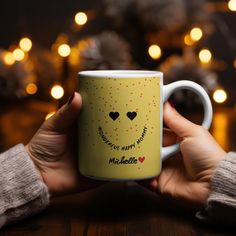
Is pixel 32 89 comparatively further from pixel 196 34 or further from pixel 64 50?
pixel 196 34

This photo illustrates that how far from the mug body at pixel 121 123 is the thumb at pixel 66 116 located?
1 cm

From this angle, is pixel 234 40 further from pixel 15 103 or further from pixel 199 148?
pixel 199 148

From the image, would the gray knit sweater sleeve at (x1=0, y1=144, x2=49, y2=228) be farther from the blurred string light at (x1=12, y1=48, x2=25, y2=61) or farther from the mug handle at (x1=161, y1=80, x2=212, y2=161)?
the blurred string light at (x1=12, y1=48, x2=25, y2=61)

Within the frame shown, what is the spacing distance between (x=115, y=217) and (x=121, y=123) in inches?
6.2

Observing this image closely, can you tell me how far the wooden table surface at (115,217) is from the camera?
34.5 inches

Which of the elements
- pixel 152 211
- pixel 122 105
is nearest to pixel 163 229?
pixel 152 211

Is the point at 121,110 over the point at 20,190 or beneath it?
over

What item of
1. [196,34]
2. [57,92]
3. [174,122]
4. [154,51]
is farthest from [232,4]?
[174,122]

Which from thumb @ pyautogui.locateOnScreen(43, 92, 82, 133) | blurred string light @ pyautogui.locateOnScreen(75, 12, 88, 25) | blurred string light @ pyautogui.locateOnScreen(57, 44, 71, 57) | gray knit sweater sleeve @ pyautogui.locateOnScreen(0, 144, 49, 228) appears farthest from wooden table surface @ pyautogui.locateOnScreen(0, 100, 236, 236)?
blurred string light @ pyautogui.locateOnScreen(75, 12, 88, 25)

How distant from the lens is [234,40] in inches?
92.3

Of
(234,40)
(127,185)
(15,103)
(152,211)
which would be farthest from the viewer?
(234,40)

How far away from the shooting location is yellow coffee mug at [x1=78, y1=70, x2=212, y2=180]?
854mm

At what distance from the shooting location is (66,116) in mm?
918

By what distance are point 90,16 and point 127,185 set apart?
4.07ft
